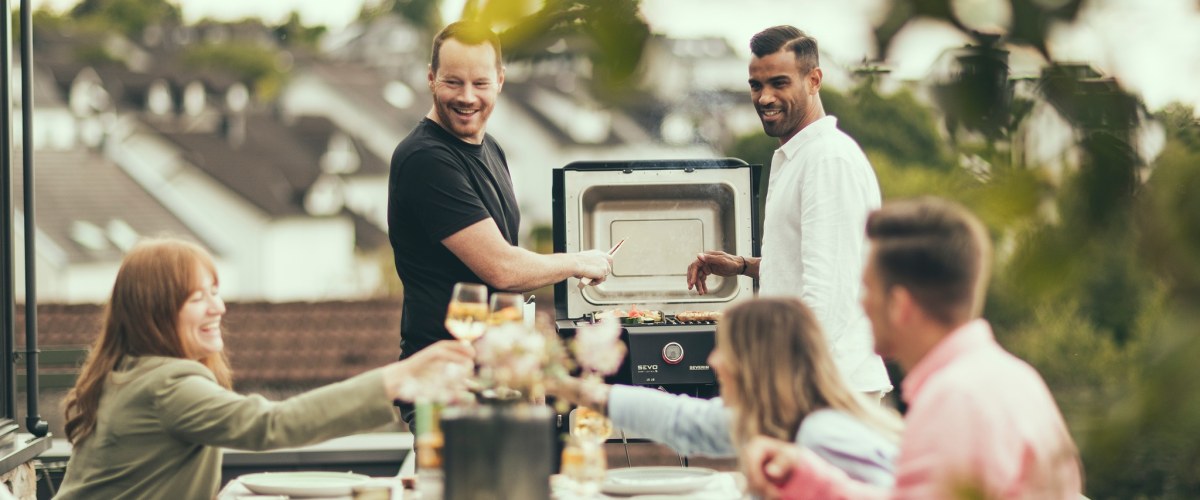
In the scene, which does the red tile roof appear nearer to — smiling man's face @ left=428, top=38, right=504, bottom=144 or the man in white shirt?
smiling man's face @ left=428, top=38, right=504, bottom=144

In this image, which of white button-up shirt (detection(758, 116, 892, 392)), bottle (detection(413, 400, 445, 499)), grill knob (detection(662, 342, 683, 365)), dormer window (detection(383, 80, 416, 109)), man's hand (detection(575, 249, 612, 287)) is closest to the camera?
bottle (detection(413, 400, 445, 499))

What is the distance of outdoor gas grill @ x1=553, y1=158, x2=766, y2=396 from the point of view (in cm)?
377

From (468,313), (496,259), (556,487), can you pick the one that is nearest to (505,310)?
(468,313)

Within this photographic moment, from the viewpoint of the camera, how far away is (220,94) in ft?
193

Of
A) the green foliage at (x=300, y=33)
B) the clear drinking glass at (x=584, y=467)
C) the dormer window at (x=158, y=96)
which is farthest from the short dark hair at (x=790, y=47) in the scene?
the dormer window at (x=158, y=96)

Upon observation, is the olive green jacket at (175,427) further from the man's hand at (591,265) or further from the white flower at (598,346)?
the man's hand at (591,265)

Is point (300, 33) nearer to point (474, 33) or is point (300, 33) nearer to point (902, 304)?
point (902, 304)

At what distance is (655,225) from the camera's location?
12.9 feet

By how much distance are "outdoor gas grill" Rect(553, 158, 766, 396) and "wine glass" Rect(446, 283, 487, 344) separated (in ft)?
4.91

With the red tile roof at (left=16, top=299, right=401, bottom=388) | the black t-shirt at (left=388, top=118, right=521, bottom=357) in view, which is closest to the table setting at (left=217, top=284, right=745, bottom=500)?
the black t-shirt at (left=388, top=118, right=521, bottom=357)

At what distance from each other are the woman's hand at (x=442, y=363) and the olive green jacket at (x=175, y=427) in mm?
77

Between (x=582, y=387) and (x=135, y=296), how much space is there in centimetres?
73

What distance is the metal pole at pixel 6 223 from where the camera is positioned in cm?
364

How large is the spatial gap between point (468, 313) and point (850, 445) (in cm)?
58
